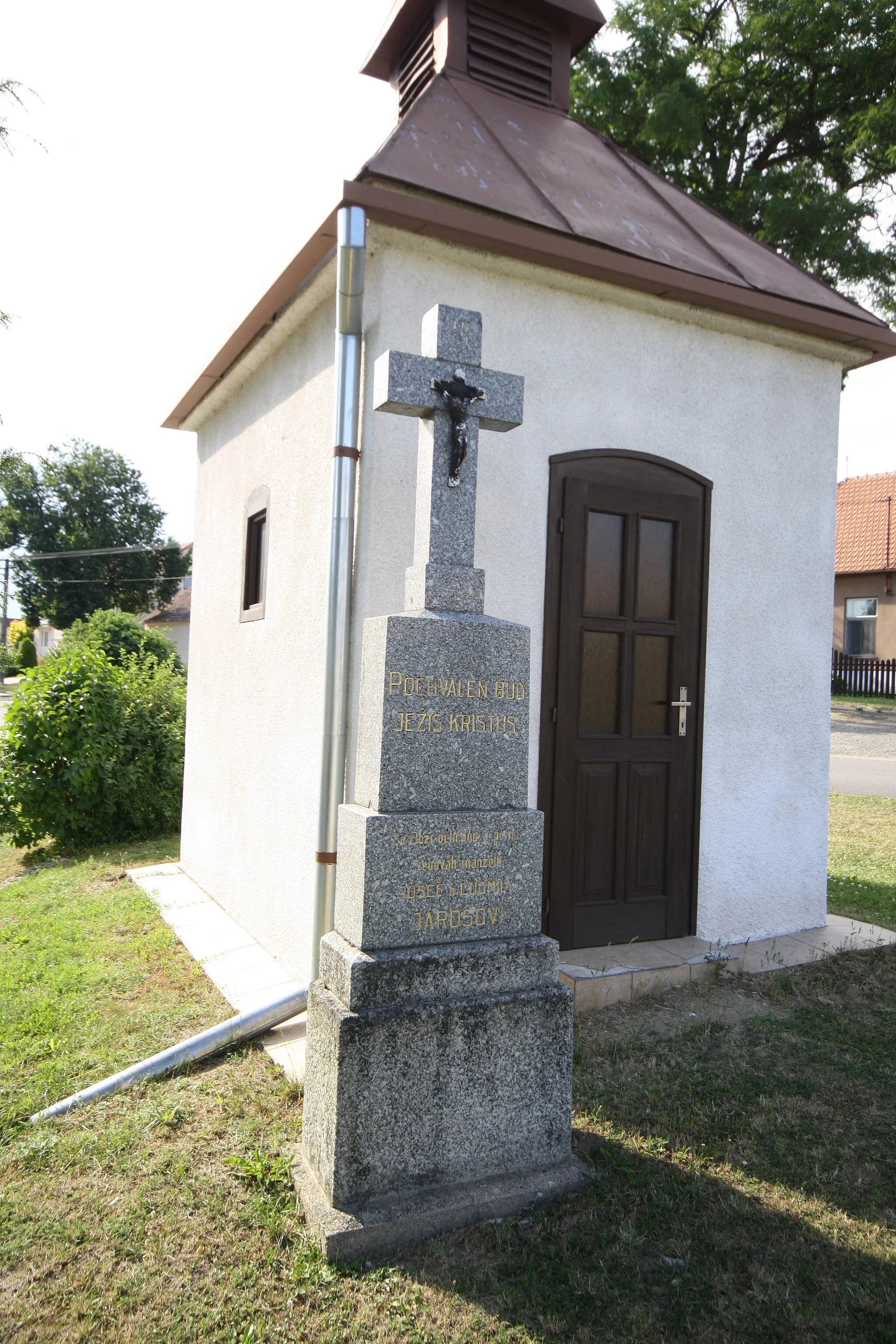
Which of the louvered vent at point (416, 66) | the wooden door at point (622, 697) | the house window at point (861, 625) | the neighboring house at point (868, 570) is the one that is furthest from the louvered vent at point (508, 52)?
the house window at point (861, 625)

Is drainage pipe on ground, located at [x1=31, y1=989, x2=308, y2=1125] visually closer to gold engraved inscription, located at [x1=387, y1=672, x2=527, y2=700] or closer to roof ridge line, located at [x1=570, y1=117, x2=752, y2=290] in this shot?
gold engraved inscription, located at [x1=387, y1=672, x2=527, y2=700]

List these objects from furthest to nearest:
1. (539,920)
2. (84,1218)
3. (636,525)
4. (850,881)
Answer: (850,881)
(636,525)
(539,920)
(84,1218)

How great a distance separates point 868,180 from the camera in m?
14.2

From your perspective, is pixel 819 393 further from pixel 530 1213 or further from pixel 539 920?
pixel 530 1213

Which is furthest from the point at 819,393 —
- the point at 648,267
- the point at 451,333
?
the point at 451,333

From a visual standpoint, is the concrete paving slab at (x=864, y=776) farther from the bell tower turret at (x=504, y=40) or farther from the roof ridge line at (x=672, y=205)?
the bell tower turret at (x=504, y=40)

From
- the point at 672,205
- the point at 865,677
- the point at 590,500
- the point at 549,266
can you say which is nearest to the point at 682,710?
the point at 590,500

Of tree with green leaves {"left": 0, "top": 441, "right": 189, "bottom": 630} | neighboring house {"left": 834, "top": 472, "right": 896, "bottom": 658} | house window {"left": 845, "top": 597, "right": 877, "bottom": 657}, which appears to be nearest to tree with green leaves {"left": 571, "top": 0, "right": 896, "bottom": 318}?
neighboring house {"left": 834, "top": 472, "right": 896, "bottom": 658}

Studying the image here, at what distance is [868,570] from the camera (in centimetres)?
2738

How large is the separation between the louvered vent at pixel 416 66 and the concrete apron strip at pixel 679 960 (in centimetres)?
589

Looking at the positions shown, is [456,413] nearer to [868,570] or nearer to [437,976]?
[437,976]

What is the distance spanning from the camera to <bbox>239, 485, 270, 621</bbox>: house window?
659cm

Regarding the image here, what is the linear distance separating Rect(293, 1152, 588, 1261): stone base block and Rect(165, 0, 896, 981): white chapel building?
6.35 ft

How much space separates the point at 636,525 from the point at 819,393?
175 cm
